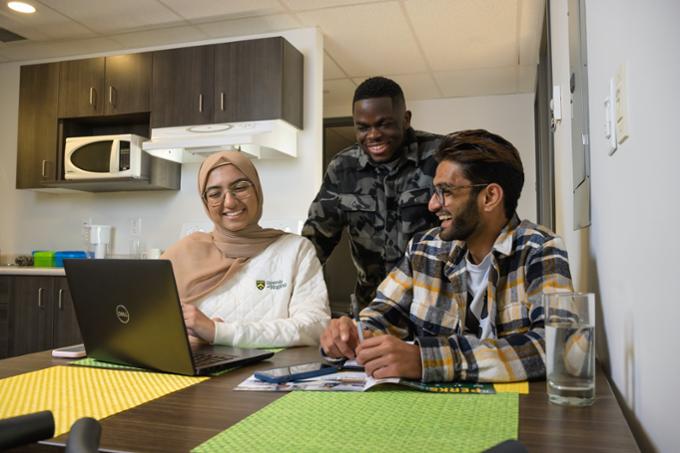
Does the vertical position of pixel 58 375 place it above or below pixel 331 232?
below

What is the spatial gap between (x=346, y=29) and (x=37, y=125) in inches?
93.7

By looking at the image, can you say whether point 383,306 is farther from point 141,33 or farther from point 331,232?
point 141,33

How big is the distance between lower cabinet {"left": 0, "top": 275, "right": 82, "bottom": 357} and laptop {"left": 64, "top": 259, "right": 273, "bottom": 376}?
2918mm

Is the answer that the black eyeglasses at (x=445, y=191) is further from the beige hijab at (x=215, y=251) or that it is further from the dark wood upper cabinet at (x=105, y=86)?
the dark wood upper cabinet at (x=105, y=86)

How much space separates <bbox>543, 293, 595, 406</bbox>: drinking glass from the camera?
34.6 inches

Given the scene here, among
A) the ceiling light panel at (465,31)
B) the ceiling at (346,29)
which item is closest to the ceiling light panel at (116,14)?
the ceiling at (346,29)

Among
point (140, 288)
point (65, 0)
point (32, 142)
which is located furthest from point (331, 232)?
point (32, 142)

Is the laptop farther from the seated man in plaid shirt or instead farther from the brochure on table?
the seated man in plaid shirt

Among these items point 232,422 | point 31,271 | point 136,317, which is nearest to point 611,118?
point 232,422

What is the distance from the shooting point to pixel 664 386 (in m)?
0.76

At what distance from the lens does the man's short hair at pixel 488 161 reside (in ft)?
4.57

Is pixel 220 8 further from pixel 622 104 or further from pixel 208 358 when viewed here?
pixel 622 104

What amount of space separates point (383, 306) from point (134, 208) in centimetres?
347

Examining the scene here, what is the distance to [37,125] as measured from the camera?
4438mm
